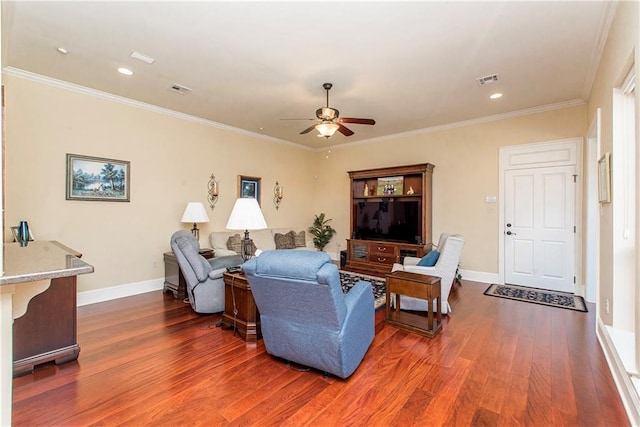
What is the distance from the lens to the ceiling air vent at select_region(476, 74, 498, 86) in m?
3.59

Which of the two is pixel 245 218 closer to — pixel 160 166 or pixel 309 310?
pixel 309 310

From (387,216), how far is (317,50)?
3.82 metres

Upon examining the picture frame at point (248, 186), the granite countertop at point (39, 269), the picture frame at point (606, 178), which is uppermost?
the picture frame at point (248, 186)

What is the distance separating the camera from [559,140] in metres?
4.55

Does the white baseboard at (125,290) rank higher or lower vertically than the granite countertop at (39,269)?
lower

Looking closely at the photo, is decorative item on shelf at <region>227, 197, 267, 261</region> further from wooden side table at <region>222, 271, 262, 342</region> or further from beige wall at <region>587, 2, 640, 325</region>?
beige wall at <region>587, 2, 640, 325</region>

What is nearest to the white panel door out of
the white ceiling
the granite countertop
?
the white ceiling

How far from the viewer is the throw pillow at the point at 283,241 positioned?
6.11m

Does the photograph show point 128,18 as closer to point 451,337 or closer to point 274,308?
point 274,308

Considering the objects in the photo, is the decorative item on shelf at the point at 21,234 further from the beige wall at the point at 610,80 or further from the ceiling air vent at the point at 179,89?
the beige wall at the point at 610,80

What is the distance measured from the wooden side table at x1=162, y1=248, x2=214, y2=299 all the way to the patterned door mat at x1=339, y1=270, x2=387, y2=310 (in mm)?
2234

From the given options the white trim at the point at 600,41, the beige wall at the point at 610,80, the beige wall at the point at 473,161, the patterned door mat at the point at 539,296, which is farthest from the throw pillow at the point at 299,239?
the white trim at the point at 600,41

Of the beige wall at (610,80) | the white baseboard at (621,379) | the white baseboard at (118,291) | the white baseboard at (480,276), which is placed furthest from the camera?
the white baseboard at (480,276)

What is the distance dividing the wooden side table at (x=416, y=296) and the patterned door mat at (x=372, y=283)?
54cm
